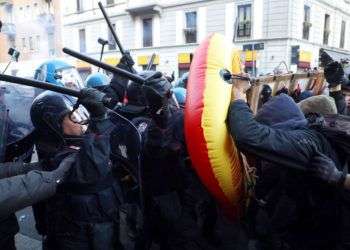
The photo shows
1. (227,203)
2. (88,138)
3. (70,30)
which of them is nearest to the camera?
(88,138)

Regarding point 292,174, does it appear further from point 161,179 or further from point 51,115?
point 51,115

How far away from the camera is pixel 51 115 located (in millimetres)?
2311

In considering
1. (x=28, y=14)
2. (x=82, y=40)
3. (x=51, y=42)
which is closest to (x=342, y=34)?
(x=82, y=40)

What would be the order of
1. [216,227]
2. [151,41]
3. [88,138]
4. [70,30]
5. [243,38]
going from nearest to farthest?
1. [88,138]
2. [216,227]
3. [243,38]
4. [151,41]
5. [70,30]

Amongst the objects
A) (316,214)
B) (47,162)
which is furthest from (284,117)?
(47,162)

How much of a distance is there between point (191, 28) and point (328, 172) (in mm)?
19379

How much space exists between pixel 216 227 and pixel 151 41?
65.2 ft

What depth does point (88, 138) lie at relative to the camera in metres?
2.03

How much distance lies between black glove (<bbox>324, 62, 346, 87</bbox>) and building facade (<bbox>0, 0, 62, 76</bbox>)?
1375 cm

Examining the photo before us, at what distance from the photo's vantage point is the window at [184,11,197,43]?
2022cm

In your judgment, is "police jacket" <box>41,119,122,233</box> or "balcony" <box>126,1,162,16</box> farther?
"balcony" <box>126,1,162,16</box>

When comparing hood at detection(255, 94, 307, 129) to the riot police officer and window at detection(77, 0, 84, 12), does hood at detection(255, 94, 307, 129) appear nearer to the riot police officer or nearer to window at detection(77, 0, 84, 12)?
the riot police officer

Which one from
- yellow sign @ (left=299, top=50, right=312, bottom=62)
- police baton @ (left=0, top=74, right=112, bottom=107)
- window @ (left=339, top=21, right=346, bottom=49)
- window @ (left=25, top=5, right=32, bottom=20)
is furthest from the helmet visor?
window @ (left=339, top=21, right=346, bottom=49)

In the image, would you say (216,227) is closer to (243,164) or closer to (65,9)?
(243,164)
